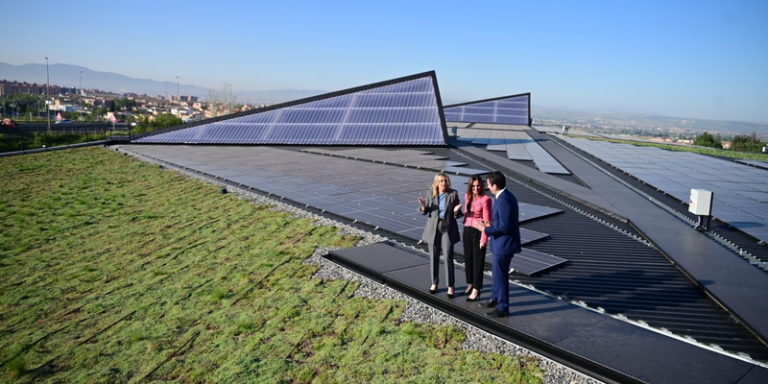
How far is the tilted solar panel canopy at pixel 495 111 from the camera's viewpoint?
58875 mm

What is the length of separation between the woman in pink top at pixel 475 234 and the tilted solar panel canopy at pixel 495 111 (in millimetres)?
51696

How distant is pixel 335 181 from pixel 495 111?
4625 cm

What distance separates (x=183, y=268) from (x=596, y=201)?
11970 mm

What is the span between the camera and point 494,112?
60844 millimetres

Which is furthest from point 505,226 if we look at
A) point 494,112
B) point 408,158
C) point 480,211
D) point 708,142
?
point 494,112

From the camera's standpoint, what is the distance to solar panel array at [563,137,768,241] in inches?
535

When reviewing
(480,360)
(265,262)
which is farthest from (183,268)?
(480,360)

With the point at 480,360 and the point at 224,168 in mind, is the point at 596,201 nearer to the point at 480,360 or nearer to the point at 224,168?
the point at 480,360

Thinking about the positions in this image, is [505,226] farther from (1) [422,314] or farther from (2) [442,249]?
(1) [422,314]

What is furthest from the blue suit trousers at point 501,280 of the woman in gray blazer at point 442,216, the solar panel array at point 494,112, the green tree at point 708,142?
the solar panel array at point 494,112

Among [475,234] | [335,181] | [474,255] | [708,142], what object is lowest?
[335,181]

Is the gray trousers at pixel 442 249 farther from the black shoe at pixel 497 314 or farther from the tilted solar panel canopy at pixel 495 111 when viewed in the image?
the tilted solar panel canopy at pixel 495 111

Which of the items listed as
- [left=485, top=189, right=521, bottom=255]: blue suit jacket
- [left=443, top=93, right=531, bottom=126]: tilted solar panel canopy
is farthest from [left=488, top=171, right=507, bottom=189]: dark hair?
[left=443, top=93, right=531, bottom=126]: tilted solar panel canopy

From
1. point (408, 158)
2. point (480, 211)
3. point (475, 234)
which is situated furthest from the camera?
point (408, 158)
